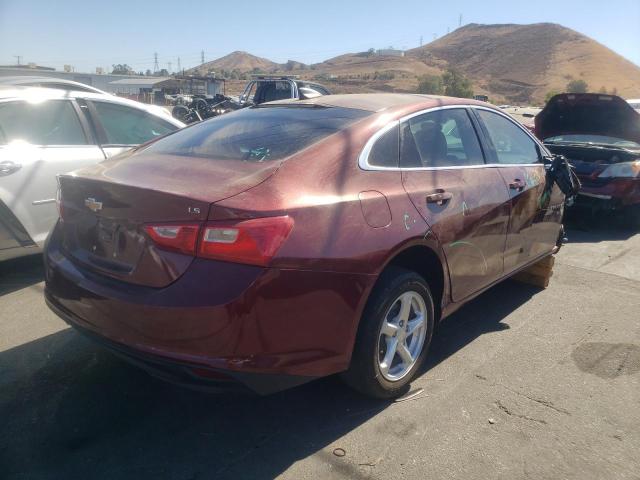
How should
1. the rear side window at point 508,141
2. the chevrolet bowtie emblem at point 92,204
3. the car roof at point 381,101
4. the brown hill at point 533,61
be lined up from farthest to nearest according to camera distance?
the brown hill at point 533,61 < the rear side window at point 508,141 < the car roof at point 381,101 < the chevrolet bowtie emblem at point 92,204

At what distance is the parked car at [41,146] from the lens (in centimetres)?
434

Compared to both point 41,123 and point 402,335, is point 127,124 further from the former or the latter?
point 402,335

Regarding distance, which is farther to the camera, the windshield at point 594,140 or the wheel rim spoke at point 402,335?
the windshield at point 594,140

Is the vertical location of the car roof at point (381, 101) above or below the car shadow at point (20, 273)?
above

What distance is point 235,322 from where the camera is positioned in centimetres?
224

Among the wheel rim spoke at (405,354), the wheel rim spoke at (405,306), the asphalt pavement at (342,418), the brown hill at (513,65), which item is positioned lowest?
the asphalt pavement at (342,418)

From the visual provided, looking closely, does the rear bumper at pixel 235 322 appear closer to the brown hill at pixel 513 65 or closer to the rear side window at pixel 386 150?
the rear side window at pixel 386 150

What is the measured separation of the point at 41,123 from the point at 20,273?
136 centimetres

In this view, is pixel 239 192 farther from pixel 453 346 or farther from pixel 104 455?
pixel 453 346

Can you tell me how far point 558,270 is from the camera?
5.64 m

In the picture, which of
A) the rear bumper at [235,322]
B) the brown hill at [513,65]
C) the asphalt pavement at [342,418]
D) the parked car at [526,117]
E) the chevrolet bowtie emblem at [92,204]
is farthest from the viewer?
the brown hill at [513,65]

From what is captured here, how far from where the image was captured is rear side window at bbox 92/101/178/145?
5289mm

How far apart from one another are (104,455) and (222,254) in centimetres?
113

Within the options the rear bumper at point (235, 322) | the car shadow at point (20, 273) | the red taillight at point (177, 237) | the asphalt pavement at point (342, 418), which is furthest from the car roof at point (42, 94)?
the red taillight at point (177, 237)
